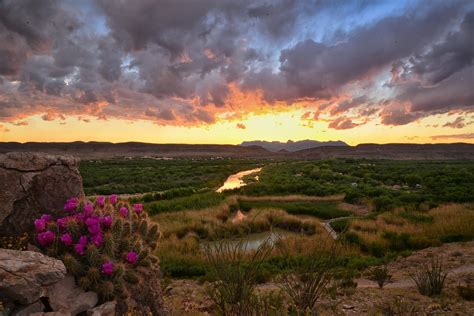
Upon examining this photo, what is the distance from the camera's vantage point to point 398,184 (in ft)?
135

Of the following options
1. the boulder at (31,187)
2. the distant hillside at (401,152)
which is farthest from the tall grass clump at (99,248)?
the distant hillside at (401,152)

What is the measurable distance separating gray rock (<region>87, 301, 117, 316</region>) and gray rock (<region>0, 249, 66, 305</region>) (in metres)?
0.71

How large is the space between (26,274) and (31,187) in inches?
104

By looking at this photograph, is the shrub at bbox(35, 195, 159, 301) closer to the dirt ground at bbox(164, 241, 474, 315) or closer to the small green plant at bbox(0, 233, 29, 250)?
the small green plant at bbox(0, 233, 29, 250)

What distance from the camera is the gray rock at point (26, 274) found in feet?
14.2

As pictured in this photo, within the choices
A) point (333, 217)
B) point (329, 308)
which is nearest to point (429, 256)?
point (329, 308)

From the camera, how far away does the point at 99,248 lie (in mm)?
5879

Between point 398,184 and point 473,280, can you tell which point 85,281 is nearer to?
point 473,280

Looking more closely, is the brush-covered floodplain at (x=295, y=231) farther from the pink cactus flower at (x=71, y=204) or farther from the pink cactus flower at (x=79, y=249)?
the pink cactus flower at (x=71, y=204)

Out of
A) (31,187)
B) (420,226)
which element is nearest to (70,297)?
(31,187)

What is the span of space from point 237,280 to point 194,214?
15506 millimetres

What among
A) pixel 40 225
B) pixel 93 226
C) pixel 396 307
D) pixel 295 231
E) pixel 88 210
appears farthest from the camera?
pixel 295 231

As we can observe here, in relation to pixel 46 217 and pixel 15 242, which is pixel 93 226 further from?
Result: pixel 15 242

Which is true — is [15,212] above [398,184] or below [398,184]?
above
